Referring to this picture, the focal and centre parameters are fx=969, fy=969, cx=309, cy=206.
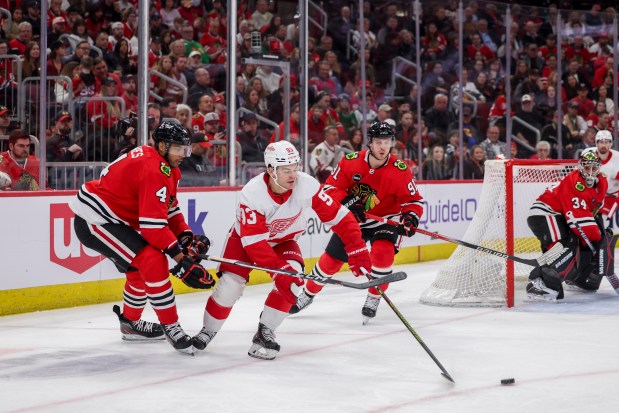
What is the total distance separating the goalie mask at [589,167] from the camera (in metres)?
6.33

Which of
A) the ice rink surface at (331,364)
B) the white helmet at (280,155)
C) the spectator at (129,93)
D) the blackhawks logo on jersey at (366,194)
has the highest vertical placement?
the spectator at (129,93)

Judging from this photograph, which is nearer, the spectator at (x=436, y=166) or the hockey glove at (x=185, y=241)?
the hockey glove at (x=185, y=241)

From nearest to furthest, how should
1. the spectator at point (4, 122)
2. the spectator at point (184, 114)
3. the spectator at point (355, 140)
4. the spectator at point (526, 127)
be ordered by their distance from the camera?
the spectator at point (4, 122) < the spectator at point (184, 114) < the spectator at point (355, 140) < the spectator at point (526, 127)

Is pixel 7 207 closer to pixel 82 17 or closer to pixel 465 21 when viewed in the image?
pixel 82 17

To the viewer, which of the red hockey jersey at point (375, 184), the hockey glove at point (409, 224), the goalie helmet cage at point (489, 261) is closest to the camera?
the hockey glove at point (409, 224)

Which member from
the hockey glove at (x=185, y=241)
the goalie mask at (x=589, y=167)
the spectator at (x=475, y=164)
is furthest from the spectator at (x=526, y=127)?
the hockey glove at (x=185, y=241)

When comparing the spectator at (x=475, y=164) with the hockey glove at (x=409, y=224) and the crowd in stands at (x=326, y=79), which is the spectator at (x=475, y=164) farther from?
the hockey glove at (x=409, y=224)

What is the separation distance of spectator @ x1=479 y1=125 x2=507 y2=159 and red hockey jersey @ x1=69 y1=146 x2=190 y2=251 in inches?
235

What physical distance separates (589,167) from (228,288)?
9.80 feet

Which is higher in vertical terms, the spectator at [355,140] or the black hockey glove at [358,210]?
the spectator at [355,140]

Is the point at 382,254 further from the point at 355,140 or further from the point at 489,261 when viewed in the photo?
the point at 355,140

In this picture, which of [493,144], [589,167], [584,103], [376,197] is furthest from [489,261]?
[584,103]

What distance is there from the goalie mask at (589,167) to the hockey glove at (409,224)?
152cm

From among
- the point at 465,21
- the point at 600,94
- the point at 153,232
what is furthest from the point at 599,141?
the point at 153,232
